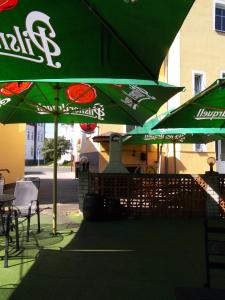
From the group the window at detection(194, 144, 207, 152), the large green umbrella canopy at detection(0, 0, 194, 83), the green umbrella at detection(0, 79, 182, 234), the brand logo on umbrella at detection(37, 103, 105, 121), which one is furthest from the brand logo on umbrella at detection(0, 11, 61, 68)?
the window at detection(194, 144, 207, 152)

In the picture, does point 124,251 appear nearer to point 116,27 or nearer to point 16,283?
point 16,283

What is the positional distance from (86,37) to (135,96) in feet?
13.4

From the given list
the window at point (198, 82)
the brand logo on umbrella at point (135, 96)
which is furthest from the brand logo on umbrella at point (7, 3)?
the window at point (198, 82)

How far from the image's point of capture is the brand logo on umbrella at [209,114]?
679 centimetres

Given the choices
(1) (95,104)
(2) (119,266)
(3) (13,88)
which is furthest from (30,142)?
(2) (119,266)

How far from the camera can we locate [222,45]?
1823cm

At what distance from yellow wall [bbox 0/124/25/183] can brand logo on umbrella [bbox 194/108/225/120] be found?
12201mm

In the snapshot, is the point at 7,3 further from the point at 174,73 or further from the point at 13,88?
the point at 174,73

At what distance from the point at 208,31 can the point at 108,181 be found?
1138 cm

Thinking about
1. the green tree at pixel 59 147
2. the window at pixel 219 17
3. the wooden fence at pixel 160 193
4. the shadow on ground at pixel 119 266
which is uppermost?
the window at pixel 219 17

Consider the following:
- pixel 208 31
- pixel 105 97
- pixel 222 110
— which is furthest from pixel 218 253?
pixel 208 31

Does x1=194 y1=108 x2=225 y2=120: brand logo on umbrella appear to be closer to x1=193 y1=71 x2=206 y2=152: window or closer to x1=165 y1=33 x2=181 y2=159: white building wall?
x1=165 y1=33 x2=181 y2=159: white building wall

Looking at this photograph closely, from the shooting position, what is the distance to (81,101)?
774 cm

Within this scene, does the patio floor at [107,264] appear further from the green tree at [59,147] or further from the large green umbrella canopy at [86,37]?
the green tree at [59,147]
